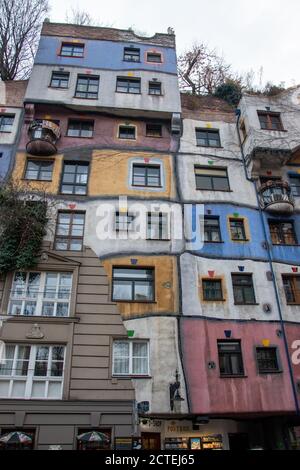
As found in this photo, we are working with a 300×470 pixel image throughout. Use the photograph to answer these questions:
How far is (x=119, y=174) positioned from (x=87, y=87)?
7073 mm

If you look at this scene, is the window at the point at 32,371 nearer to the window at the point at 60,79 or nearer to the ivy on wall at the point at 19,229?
the ivy on wall at the point at 19,229

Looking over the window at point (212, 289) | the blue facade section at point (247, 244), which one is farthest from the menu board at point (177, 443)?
the blue facade section at point (247, 244)

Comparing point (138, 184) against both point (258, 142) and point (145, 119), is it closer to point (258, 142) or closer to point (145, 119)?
point (145, 119)

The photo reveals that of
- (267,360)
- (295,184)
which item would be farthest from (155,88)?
(267,360)

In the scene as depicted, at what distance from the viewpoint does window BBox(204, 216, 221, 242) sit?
18.3 m

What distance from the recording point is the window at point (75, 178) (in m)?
19.0

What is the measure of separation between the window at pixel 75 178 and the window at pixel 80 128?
2.38 m

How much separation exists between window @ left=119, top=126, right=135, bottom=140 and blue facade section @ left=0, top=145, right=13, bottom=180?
6286 millimetres

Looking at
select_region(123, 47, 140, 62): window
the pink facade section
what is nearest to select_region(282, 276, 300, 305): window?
the pink facade section

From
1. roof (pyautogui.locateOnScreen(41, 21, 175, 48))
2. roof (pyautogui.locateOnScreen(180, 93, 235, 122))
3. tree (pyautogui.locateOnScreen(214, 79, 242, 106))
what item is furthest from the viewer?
tree (pyautogui.locateOnScreen(214, 79, 242, 106))

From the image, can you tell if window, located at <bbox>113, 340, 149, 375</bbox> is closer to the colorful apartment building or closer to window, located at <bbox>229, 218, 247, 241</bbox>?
the colorful apartment building

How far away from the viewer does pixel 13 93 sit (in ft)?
73.0

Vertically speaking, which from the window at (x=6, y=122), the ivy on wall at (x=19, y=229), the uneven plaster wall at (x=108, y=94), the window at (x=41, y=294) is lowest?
the window at (x=41, y=294)

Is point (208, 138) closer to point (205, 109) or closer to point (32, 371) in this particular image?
point (205, 109)
